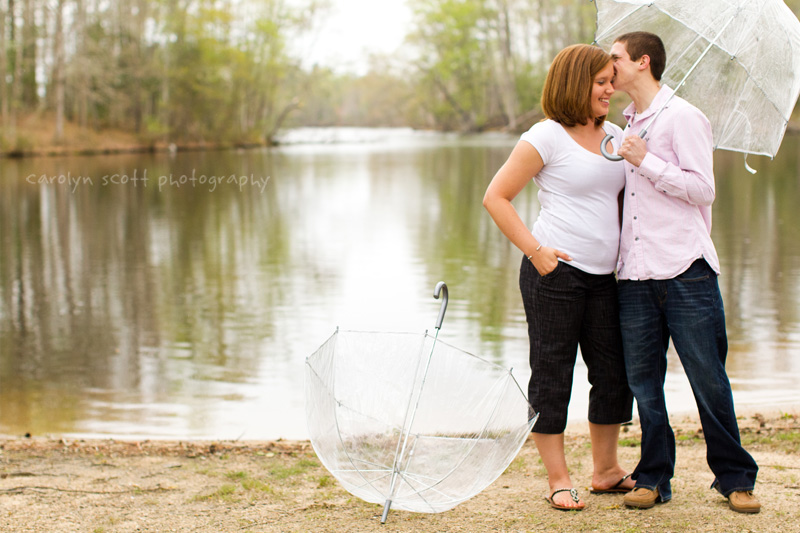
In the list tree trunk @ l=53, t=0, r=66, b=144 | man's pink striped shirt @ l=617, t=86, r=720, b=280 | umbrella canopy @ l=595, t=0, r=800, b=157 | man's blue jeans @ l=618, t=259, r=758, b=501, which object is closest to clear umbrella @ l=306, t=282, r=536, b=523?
man's blue jeans @ l=618, t=259, r=758, b=501

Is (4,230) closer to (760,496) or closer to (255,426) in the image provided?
(255,426)

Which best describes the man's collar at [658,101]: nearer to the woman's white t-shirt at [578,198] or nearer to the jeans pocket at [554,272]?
the woman's white t-shirt at [578,198]

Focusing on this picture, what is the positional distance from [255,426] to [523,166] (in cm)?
284

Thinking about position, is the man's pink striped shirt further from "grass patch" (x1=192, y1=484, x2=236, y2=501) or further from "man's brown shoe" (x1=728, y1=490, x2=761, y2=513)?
"grass patch" (x1=192, y1=484, x2=236, y2=501)

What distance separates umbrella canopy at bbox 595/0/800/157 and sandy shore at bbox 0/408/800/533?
129cm

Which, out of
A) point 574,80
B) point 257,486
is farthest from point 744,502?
point 257,486

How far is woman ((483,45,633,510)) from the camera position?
293 cm

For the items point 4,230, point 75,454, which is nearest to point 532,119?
point 4,230

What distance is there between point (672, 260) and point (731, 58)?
765 millimetres

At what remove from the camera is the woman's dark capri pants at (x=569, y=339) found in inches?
119

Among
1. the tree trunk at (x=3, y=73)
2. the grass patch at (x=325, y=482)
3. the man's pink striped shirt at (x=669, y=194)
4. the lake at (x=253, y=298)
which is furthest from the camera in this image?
the tree trunk at (x=3, y=73)

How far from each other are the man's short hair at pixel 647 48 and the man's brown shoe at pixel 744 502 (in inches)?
56.6

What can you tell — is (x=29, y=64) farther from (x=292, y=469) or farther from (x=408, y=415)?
(x=408, y=415)

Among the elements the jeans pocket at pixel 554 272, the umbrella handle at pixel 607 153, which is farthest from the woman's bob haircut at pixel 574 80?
the jeans pocket at pixel 554 272
